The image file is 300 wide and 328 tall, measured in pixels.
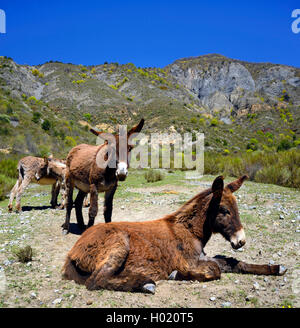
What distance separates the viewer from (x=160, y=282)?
421 centimetres

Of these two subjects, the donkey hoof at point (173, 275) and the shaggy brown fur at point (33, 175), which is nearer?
the donkey hoof at point (173, 275)

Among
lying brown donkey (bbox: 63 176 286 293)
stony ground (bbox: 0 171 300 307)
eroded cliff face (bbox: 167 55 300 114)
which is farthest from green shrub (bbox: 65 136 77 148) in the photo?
eroded cliff face (bbox: 167 55 300 114)

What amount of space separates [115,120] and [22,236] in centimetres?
4935

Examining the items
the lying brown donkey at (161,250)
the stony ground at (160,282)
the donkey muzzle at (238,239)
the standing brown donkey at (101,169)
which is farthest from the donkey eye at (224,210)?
the standing brown donkey at (101,169)

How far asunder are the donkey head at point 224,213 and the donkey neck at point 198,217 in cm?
10

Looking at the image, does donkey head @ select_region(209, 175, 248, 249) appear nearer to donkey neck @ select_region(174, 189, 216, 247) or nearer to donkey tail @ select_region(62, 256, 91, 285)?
donkey neck @ select_region(174, 189, 216, 247)

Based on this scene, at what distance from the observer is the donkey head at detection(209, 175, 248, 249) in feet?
14.8

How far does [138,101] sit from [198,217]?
220 ft

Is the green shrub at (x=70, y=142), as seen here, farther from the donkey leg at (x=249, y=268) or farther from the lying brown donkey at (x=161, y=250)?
the donkey leg at (x=249, y=268)

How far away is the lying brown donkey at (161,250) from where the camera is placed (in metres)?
3.96

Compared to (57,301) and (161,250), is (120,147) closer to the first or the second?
(161,250)

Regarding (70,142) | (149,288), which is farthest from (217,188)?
(70,142)

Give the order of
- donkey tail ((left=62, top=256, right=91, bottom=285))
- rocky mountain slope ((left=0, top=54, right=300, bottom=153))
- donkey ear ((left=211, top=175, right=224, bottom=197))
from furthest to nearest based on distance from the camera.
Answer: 1. rocky mountain slope ((left=0, top=54, right=300, bottom=153))
2. donkey ear ((left=211, top=175, right=224, bottom=197))
3. donkey tail ((left=62, top=256, right=91, bottom=285))
